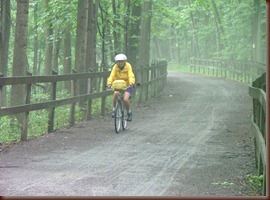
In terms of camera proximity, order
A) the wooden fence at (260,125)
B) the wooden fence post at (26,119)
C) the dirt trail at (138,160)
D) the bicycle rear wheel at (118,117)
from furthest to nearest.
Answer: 1. the bicycle rear wheel at (118,117)
2. the wooden fence post at (26,119)
3. the dirt trail at (138,160)
4. the wooden fence at (260,125)

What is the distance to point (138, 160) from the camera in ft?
29.7

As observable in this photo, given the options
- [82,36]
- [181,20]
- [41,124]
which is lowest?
[41,124]

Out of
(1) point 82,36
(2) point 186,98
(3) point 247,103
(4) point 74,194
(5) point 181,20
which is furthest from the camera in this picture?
(5) point 181,20

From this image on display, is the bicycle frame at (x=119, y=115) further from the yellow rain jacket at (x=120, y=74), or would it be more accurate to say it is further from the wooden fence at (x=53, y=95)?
the wooden fence at (x=53, y=95)

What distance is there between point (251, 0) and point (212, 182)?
92.6 ft

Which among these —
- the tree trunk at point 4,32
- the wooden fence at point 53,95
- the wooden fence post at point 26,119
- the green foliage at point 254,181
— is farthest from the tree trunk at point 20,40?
the green foliage at point 254,181

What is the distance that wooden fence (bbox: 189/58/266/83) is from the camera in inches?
1278

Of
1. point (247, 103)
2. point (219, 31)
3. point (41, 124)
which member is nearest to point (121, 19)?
point (247, 103)

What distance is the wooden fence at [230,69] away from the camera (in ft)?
107

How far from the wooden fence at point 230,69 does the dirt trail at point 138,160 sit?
15349 mm

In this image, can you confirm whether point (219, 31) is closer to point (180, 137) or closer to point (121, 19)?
point (121, 19)

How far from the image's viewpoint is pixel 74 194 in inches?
258

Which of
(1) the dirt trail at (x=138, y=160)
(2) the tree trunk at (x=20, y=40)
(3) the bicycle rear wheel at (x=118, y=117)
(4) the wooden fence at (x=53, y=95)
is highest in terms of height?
(2) the tree trunk at (x=20, y=40)

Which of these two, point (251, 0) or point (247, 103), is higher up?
point (251, 0)
